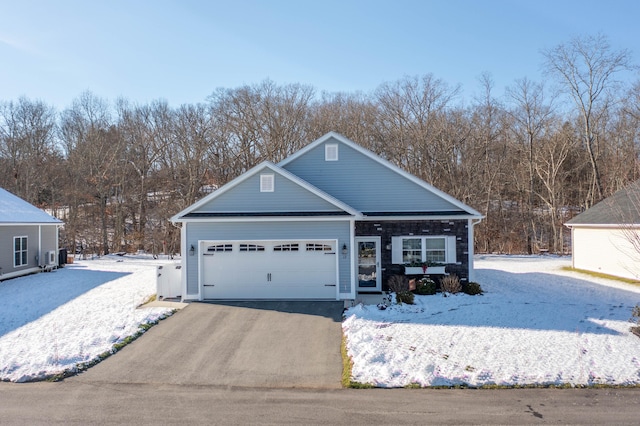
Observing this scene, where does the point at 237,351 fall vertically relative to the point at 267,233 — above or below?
below

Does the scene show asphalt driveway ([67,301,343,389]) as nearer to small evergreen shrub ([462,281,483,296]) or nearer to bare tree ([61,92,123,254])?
small evergreen shrub ([462,281,483,296])

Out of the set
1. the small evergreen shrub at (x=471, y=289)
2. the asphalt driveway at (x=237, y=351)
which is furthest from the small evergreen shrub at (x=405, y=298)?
the small evergreen shrub at (x=471, y=289)

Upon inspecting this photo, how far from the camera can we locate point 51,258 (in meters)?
22.3

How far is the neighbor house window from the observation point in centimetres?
1955

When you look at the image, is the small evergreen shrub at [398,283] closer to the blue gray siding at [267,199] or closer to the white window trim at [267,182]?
the blue gray siding at [267,199]

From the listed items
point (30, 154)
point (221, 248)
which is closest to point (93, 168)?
point (30, 154)

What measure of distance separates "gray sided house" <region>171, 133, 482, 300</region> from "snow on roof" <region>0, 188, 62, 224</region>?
10.3 m

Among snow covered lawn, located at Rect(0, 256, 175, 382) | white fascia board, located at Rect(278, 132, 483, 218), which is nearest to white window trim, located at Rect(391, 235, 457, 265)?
white fascia board, located at Rect(278, 132, 483, 218)

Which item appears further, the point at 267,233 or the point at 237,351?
the point at 267,233

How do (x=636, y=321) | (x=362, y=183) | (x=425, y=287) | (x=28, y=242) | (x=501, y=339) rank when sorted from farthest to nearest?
(x=28, y=242) → (x=362, y=183) → (x=425, y=287) → (x=636, y=321) → (x=501, y=339)

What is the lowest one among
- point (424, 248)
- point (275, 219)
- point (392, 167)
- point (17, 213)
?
point (424, 248)

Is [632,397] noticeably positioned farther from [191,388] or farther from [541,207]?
[541,207]

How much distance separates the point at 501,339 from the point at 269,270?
7285 millimetres

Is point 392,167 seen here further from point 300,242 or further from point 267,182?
point 267,182
